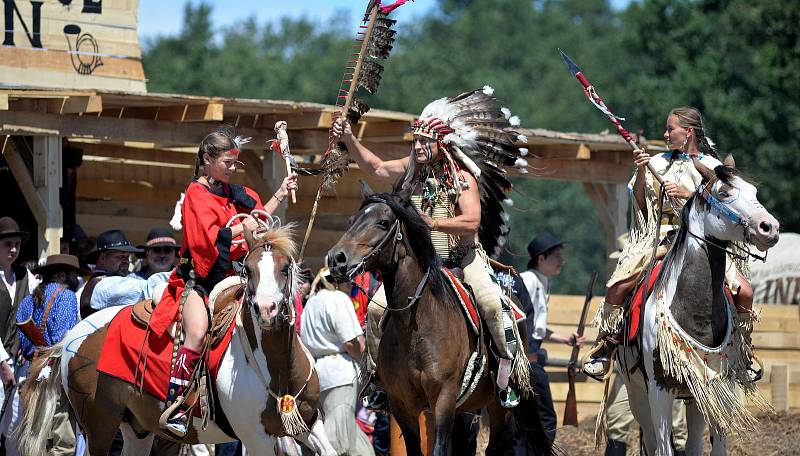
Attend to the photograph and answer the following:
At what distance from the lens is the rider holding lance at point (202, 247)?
7.94m

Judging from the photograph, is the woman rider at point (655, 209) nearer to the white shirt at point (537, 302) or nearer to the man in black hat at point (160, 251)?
the white shirt at point (537, 302)

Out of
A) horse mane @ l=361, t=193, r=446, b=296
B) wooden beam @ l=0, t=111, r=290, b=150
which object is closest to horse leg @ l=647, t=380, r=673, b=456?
horse mane @ l=361, t=193, r=446, b=296

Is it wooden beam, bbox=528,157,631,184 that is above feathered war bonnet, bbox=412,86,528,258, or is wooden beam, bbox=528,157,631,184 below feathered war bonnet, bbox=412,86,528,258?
below

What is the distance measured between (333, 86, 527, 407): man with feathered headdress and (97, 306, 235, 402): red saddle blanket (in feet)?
4.27

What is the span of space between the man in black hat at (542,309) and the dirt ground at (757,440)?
47cm

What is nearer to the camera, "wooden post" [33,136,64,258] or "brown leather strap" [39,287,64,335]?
"brown leather strap" [39,287,64,335]

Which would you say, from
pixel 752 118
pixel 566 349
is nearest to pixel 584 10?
pixel 752 118

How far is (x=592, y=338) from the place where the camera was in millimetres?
15242

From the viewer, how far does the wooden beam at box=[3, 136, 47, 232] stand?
12031 millimetres

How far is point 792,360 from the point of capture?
15.1 m

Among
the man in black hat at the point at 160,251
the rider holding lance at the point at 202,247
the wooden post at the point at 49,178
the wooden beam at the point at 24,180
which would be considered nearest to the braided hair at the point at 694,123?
the rider holding lance at the point at 202,247

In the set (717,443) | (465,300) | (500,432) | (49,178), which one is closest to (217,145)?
(465,300)

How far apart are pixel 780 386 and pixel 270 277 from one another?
26.2 ft

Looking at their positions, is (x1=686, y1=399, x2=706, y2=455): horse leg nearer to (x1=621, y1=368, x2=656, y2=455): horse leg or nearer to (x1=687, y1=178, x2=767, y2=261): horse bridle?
(x1=621, y1=368, x2=656, y2=455): horse leg
